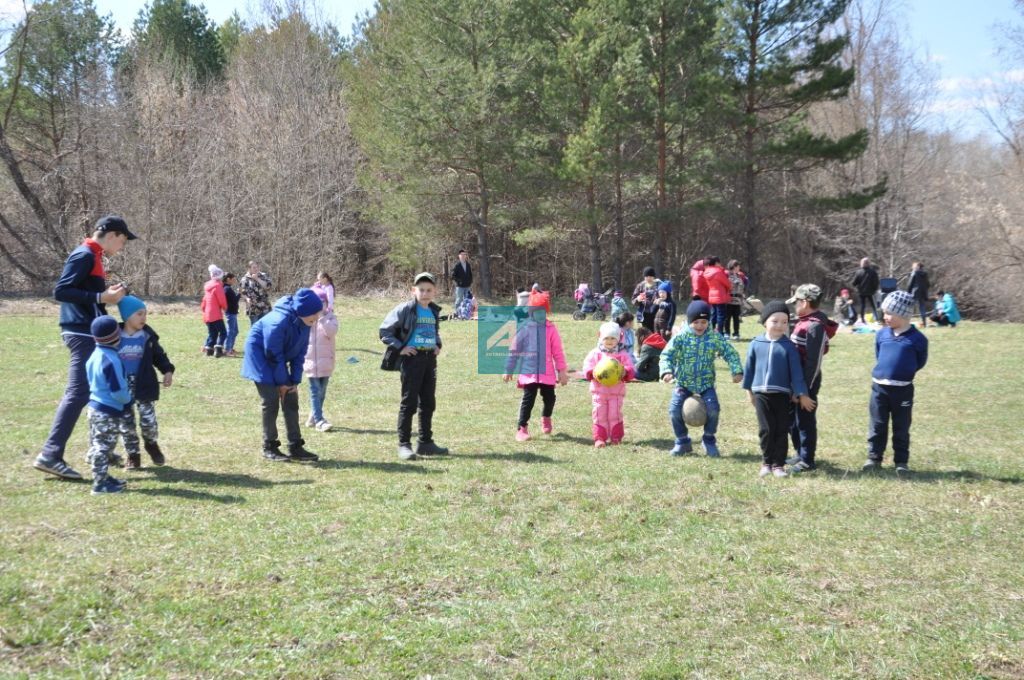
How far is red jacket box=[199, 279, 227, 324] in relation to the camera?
54.5ft

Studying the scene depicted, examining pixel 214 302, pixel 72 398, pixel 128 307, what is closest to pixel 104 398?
pixel 72 398

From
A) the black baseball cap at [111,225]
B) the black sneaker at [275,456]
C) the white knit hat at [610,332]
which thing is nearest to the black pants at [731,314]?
the white knit hat at [610,332]

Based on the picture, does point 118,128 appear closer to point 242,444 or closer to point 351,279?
point 351,279

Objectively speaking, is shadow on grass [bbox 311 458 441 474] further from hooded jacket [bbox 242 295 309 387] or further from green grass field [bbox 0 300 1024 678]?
hooded jacket [bbox 242 295 309 387]

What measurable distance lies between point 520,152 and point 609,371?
75.1 ft

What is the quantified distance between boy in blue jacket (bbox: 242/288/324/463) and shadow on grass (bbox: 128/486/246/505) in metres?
1.25

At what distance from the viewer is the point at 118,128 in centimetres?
3266

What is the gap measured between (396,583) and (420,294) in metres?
3.82

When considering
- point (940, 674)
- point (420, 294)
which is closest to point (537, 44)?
point (420, 294)

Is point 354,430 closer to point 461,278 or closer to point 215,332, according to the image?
point 215,332

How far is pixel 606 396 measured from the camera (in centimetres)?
941

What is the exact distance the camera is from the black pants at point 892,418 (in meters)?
7.95

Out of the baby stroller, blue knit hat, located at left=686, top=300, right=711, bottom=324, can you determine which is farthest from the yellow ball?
the baby stroller

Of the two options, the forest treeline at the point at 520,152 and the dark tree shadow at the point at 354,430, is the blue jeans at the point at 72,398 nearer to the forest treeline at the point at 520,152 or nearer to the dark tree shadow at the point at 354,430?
the dark tree shadow at the point at 354,430
